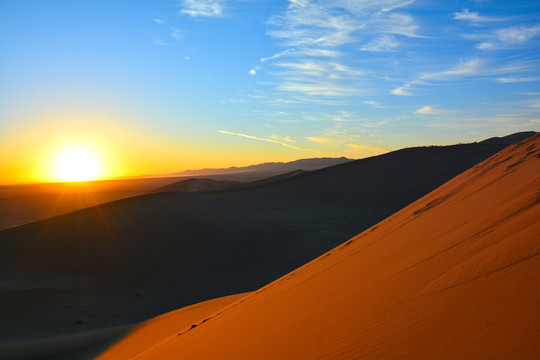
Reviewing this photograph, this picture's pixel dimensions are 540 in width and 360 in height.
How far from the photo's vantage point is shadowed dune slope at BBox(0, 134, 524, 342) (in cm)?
1309

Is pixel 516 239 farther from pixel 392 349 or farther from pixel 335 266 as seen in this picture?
pixel 335 266

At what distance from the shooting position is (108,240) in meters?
19.9

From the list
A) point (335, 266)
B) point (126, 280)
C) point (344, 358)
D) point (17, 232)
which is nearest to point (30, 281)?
point (126, 280)

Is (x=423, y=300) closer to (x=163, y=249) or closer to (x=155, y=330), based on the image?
(x=155, y=330)

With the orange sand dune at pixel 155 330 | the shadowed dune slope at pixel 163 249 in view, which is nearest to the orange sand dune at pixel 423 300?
the orange sand dune at pixel 155 330

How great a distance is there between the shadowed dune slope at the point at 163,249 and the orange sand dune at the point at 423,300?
920 cm

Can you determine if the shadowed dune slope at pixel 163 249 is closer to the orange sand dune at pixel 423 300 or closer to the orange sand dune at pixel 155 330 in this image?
the orange sand dune at pixel 155 330

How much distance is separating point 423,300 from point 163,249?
58.3ft

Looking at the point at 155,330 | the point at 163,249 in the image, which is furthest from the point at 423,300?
the point at 163,249

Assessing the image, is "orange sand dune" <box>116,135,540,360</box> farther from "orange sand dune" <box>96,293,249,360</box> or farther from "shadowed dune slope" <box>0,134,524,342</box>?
"shadowed dune slope" <box>0,134,524,342</box>

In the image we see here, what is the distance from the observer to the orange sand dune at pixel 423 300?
2.03 metres

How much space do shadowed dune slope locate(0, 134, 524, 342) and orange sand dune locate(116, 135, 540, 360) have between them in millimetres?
9199

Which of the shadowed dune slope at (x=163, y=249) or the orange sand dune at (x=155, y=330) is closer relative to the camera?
the orange sand dune at (x=155, y=330)

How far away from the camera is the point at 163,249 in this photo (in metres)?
19.0
